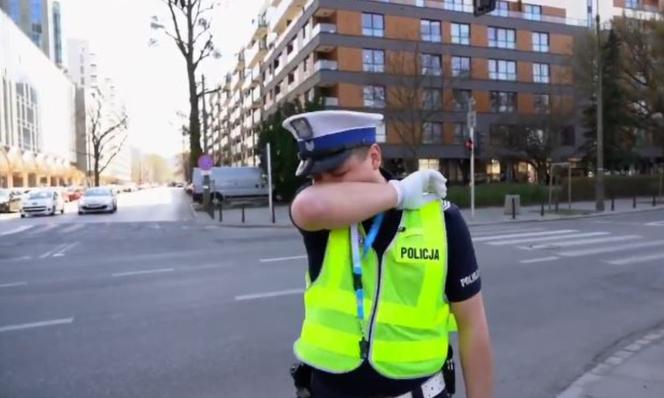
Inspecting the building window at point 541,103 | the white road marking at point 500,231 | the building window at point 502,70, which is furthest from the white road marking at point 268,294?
Result: the building window at point 502,70

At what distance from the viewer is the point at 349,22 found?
46938mm

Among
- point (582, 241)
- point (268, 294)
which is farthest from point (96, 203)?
point (268, 294)

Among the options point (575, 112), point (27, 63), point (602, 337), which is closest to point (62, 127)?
point (27, 63)

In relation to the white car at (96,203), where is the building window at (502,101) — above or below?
above

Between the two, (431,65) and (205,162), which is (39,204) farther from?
(431,65)

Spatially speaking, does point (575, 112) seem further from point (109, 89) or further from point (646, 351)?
point (109, 89)

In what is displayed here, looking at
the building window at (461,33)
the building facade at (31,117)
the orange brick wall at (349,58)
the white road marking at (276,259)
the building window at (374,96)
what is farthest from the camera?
the building facade at (31,117)

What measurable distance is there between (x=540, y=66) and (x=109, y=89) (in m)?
114

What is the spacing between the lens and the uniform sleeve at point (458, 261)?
5.66 feet

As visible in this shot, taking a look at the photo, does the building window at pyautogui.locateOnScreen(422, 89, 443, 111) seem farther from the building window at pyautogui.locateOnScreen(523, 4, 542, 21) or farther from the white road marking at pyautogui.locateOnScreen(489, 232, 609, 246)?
the white road marking at pyautogui.locateOnScreen(489, 232, 609, 246)

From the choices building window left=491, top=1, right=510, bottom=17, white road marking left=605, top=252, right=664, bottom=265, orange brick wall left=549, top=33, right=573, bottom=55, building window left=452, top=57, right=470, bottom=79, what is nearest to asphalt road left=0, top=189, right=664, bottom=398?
white road marking left=605, top=252, right=664, bottom=265

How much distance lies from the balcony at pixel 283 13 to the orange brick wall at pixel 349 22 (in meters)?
9.58

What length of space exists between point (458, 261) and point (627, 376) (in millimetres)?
3633

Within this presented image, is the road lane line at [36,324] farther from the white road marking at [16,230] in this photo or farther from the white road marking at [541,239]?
the white road marking at [16,230]
